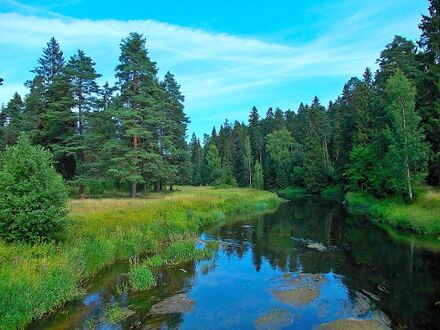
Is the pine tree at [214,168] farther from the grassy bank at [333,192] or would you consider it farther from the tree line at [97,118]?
the tree line at [97,118]

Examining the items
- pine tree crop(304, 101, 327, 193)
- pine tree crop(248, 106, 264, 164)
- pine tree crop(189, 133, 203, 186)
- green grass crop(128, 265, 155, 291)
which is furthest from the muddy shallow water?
pine tree crop(189, 133, 203, 186)

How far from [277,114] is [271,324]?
96.3 m

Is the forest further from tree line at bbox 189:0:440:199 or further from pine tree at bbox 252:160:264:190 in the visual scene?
pine tree at bbox 252:160:264:190

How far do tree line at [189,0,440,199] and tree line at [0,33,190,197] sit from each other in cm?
2445

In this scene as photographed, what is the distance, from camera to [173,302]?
1277 centimetres

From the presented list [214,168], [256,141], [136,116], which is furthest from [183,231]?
[256,141]

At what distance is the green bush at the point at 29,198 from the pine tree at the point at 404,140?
92.7ft

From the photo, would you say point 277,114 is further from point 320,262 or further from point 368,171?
point 320,262

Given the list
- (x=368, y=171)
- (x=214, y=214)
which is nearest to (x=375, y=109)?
(x=368, y=171)

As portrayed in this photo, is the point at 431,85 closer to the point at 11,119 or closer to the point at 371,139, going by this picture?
the point at 371,139

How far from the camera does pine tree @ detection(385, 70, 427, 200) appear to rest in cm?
3086

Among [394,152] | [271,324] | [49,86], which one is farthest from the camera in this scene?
[49,86]

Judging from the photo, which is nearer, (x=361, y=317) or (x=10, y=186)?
(x=361, y=317)

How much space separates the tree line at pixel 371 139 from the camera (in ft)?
106
